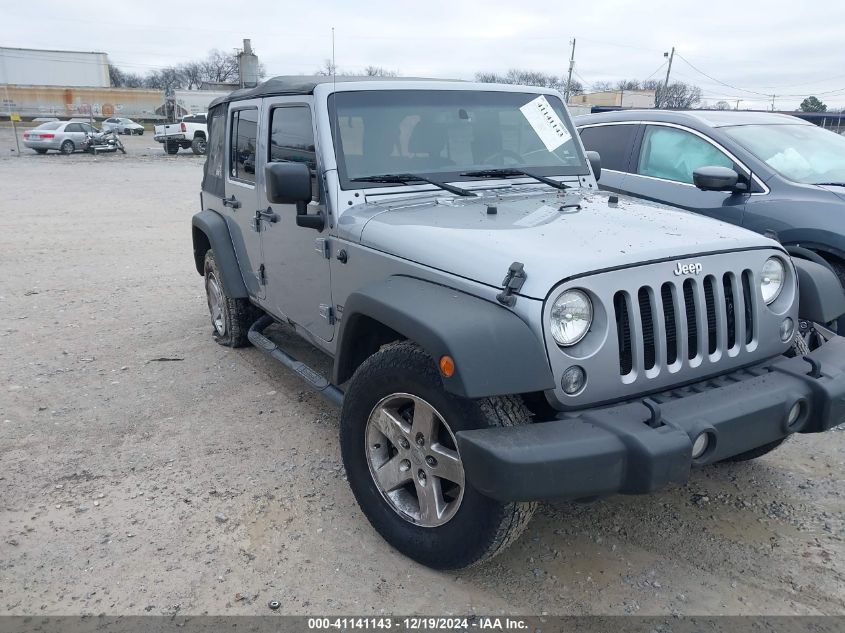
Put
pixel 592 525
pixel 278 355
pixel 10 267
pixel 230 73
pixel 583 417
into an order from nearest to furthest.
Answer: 1. pixel 583 417
2. pixel 592 525
3. pixel 278 355
4. pixel 10 267
5. pixel 230 73

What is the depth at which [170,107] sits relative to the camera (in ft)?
180

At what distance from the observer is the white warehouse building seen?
158 feet

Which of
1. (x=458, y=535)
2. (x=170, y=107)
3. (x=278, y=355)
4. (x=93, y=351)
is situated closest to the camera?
(x=458, y=535)

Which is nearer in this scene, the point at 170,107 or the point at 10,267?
the point at 10,267

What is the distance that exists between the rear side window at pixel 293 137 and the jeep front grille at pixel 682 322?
1.79m

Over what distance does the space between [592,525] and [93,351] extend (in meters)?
4.28

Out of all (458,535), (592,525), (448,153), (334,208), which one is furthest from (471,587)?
(448,153)

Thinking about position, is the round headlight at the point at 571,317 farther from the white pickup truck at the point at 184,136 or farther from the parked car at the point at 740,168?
the white pickup truck at the point at 184,136

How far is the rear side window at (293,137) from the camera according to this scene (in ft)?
11.9

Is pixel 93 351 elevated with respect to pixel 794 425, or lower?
lower

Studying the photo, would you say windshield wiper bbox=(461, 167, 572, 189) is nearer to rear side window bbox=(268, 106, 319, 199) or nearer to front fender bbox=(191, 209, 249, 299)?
rear side window bbox=(268, 106, 319, 199)

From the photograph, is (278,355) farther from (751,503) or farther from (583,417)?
(751,503)

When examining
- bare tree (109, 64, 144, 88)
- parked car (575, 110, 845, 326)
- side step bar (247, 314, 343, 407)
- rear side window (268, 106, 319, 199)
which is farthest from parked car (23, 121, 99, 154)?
bare tree (109, 64, 144, 88)

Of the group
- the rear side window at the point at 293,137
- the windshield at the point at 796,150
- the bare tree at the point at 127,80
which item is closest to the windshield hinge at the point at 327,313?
the rear side window at the point at 293,137
